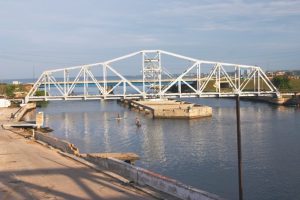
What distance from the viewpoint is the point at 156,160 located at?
35750 millimetres

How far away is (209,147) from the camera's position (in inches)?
1645

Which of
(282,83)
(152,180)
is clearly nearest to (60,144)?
(152,180)

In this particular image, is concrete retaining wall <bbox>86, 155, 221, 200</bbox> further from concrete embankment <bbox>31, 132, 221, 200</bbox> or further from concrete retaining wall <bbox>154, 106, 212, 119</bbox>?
concrete retaining wall <bbox>154, 106, 212, 119</bbox>

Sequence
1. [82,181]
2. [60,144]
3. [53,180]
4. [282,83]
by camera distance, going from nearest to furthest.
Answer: [82,181] → [53,180] → [60,144] → [282,83]

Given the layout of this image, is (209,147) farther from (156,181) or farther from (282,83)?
(282,83)

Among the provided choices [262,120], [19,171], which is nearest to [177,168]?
[19,171]

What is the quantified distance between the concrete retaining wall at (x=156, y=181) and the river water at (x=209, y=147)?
22.2 feet

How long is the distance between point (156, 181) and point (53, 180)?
4977 mm

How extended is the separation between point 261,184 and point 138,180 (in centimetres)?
1102

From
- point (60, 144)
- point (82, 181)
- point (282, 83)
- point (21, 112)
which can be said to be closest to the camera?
→ point (82, 181)

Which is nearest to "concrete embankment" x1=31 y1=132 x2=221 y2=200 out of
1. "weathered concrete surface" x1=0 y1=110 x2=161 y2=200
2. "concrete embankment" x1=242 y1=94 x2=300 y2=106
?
"weathered concrete surface" x1=0 y1=110 x2=161 y2=200

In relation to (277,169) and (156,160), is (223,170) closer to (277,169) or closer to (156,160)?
(277,169)

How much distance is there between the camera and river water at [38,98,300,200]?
27578mm

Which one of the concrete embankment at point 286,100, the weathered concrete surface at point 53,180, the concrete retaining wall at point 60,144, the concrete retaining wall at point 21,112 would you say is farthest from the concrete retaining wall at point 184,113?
the weathered concrete surface at point 53,180
